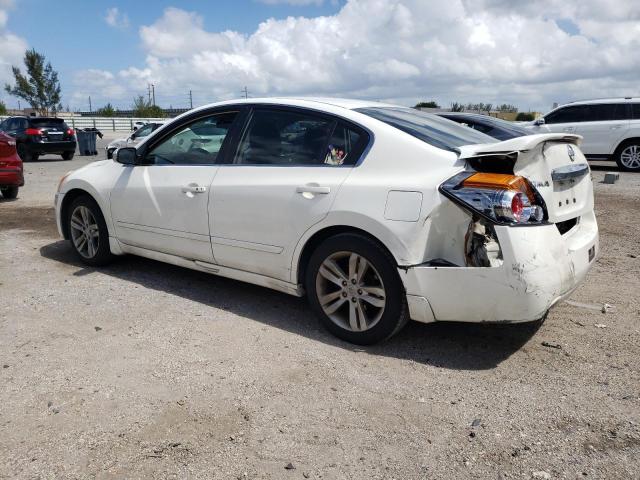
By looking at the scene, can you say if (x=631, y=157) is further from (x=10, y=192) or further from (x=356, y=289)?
(x=10, y=192)

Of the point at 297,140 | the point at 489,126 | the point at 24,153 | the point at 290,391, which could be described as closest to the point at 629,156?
the point at 489,126

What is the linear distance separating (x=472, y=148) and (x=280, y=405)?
1.93 meters

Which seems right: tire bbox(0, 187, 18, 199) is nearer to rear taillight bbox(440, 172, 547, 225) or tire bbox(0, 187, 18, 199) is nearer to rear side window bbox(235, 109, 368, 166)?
rear side window bbox(235, 109, 368, 166)

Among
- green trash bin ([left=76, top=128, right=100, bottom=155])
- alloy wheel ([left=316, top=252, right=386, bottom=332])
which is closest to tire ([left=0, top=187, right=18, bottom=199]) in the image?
alloy wheel ([left=316, top=252, right=386, bottom=332])

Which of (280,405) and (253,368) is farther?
(253,368)

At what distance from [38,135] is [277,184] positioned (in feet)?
62.6

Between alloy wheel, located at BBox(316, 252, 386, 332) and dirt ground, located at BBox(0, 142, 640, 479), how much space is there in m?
0.19

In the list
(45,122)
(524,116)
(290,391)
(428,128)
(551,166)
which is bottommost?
(290,391)

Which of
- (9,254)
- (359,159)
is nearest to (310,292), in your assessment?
(359,159)

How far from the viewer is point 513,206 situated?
3.22 m

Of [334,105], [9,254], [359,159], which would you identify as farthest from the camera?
[9,254]

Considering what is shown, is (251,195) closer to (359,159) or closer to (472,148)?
(359,159)

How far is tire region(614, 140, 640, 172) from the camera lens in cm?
1480

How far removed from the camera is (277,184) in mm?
4051
